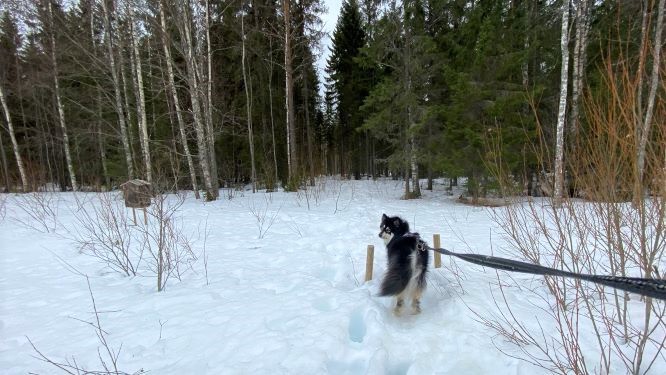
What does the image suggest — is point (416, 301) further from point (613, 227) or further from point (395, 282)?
point (613, 227)

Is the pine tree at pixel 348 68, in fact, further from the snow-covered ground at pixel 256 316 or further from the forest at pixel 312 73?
the snow-covered ground at pixel 256 316

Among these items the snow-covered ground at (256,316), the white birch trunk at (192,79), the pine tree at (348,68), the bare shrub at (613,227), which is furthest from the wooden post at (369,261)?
the pine tree at (348,68)

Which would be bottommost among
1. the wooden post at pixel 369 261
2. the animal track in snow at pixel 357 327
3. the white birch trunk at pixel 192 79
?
the animal track in snow at pixel 357 327

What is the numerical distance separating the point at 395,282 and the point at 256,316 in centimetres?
140

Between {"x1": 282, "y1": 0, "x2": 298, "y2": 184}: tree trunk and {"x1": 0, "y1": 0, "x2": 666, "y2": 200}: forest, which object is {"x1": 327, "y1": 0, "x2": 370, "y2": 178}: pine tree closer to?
{"x1": 0, "y1": 0, "x2": 666, "y2": 200}: forest

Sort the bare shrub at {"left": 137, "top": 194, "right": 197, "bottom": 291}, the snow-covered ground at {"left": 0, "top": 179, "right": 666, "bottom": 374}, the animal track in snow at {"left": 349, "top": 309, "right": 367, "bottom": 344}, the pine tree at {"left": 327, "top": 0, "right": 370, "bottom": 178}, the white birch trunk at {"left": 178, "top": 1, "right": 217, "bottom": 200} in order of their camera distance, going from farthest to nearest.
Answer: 1. the pine tree at {"left": 327, "top": 0, "right": 370, "bottom": 178}
2. the white birch trunk at {"left": 178, "top": 1, "right": 217, "bottom": 200}
3. the bare shrub at {"left": 137, "top": 194, "right": 197, "bottom": 291}
4. the animal track in snow at {"left": 349, "top": 309, "right": 367, "bottom": 344}
5. the snow-covered ground at {"left": 0, "top": 179, "right": 666, "bottom": 374}

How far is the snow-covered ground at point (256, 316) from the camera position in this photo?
225cm

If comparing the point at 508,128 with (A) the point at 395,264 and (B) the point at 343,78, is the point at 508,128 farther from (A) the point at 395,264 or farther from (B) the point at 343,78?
(B) the point at 343,78

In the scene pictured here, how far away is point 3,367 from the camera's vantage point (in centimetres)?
218

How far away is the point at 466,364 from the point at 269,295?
82.8 inches

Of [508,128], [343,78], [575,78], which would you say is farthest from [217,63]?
[575,78]

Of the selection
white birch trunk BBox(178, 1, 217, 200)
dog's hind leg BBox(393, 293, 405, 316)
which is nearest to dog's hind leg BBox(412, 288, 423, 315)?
dog's hind leg BBox(393, 293, 405, 316)

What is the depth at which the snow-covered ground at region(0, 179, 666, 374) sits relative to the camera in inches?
88.6

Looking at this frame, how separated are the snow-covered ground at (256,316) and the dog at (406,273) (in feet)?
0.65
